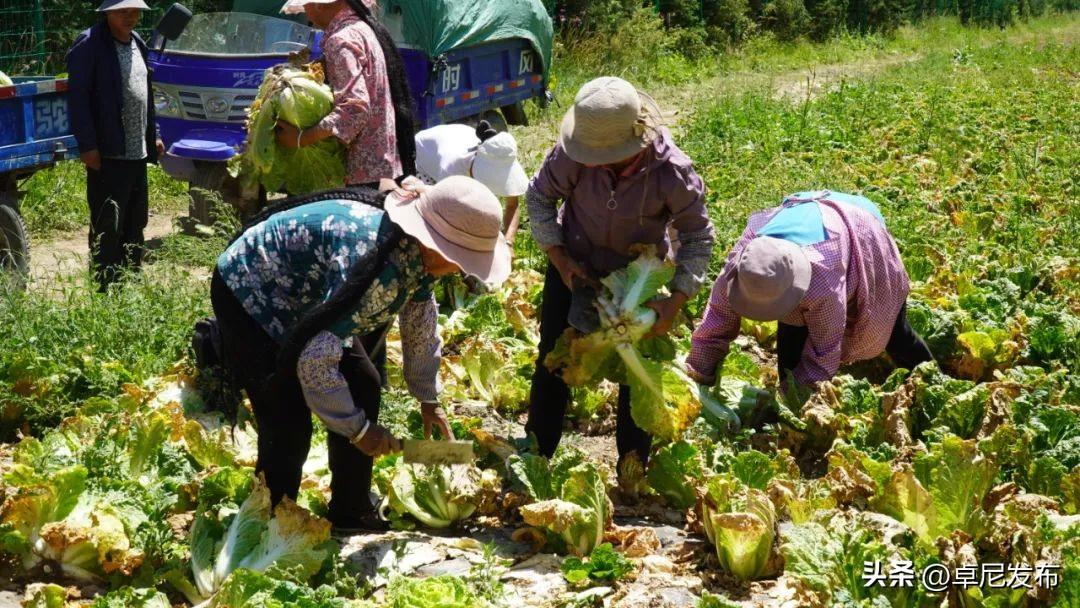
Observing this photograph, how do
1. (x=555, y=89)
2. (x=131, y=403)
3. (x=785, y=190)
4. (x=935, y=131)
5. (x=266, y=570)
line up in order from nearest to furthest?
(x=266, y=570)
(x=131, y=403)
(x=785, y=190)
(x=935, y=131)
(x=555, y=89)

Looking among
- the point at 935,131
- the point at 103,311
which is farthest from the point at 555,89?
the point at 103,311

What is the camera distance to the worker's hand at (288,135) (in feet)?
17.8

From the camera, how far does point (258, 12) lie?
10633 mm

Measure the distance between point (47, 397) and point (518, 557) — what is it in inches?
95.8

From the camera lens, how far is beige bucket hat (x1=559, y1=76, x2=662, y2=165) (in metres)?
4.14

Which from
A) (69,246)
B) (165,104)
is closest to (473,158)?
(165,104)

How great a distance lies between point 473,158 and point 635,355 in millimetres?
2198

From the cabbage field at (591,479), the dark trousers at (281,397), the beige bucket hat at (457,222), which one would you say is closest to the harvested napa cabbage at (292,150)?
the cabbage field at (591,479)

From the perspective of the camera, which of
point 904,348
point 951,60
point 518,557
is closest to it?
point 518,557

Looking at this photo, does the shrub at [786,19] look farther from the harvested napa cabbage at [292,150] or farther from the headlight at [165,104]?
the harvested napa cabbage at [292,150]

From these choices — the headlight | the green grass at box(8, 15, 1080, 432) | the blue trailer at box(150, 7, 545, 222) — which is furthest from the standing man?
the headlight

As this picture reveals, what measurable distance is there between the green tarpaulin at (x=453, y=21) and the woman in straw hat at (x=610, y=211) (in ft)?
18.3

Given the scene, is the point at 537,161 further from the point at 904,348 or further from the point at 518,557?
the point at 518,557

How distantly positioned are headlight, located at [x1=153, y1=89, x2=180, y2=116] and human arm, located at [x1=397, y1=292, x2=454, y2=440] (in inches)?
226
